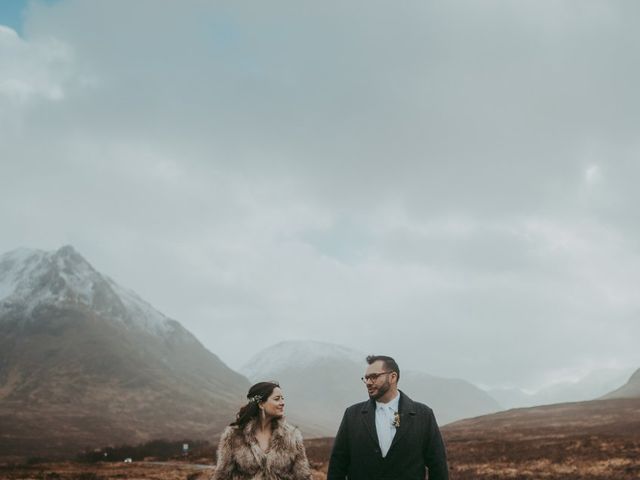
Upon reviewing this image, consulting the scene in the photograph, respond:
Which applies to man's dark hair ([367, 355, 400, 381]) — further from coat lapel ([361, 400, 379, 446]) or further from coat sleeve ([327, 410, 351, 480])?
coat sleeve ([327, 410, 351, 480])

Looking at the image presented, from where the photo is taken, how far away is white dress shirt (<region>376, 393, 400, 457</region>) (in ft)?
21.0

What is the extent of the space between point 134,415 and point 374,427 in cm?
16450

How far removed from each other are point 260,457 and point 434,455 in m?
2.14

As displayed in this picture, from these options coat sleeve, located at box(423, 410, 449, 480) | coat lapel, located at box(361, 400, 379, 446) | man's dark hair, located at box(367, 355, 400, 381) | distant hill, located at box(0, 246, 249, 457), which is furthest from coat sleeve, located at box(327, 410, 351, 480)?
distant hill, located at box(0, 246, 249, 457)

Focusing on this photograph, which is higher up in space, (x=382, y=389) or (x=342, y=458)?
(x=382, y=389)

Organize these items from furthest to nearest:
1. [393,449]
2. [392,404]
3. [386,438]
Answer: [392,404]
[386,438]
[393,449]

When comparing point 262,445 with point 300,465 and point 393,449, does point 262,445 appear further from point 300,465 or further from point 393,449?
point 393,449

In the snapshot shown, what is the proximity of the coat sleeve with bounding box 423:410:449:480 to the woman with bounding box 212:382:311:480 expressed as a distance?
5.03 ft

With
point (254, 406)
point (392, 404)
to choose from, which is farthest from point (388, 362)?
point (254, 406)

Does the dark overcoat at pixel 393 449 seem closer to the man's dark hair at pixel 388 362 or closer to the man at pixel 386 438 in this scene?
the man at pixel 386 438

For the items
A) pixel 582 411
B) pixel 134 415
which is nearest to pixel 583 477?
pixel 582 411

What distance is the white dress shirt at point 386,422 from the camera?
253 inches

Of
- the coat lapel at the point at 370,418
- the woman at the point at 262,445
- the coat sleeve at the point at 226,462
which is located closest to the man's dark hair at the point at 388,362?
the coat lapel at the point at 370,418

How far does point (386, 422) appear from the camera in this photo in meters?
6.49
